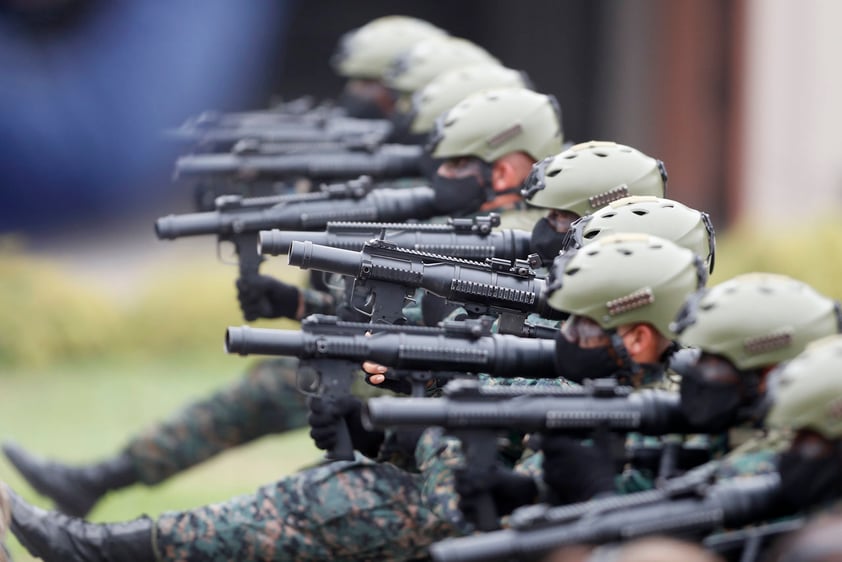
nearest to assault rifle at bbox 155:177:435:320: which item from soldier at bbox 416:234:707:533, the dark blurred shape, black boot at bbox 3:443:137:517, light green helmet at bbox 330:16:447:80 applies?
black boot at bbox 3:443:137:517

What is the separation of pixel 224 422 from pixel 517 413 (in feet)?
14.3

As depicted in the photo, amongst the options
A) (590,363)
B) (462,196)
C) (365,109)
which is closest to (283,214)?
(462,196)

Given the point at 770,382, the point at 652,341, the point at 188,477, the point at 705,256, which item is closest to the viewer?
the point at 770,382

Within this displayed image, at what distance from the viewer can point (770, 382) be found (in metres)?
5.31

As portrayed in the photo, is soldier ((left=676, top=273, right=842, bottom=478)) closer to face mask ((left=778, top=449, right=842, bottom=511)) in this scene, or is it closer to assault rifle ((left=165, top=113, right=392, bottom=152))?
face mask ((left=778, top=449, right=842, bottom=511))

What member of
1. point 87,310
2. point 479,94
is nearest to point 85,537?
point 479,94

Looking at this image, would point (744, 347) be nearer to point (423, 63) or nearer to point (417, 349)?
point (417, 349)

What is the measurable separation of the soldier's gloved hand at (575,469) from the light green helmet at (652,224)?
1.25 m

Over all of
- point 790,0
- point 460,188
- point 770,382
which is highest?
point 770,382

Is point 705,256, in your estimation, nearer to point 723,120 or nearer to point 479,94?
point 479,94

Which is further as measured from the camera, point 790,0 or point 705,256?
point 790,0

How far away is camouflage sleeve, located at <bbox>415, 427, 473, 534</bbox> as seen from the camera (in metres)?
6.24

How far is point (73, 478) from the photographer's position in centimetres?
975

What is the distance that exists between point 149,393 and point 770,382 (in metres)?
8.21
